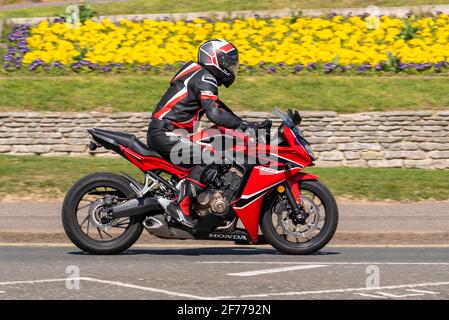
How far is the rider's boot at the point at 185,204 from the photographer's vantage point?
10.6 metres

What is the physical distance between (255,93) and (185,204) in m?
8.27

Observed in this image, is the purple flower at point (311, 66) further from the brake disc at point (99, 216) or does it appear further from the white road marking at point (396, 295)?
the white road marking at point (396, 295)

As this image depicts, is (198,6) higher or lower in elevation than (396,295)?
higher

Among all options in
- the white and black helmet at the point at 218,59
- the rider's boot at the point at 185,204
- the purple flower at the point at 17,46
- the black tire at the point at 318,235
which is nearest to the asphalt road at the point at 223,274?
the black tire at the point at 318,235

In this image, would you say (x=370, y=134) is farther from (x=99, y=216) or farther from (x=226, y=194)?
(x=99, y=216)

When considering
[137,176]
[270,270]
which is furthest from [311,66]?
[270,270]


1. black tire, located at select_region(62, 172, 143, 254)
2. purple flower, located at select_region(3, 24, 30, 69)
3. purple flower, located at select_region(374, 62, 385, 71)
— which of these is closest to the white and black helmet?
black tire, located at select_region(62, 172, 143, 254)

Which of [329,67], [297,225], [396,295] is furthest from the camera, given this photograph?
[329,67]

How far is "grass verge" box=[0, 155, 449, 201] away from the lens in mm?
15312

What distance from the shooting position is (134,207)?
1069 centimetres

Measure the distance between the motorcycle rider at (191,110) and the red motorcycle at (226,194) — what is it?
0.32 feet

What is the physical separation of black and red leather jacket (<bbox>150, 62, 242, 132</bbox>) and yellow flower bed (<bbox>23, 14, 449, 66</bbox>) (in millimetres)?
9570

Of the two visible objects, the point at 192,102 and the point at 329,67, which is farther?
the point at 329,67

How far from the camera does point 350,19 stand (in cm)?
2225
